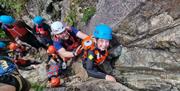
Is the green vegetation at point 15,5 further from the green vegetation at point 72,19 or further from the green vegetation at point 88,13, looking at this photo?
the green vegetation at point 88,13

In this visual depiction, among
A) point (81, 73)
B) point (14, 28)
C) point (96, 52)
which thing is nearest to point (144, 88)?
point (96, 52)

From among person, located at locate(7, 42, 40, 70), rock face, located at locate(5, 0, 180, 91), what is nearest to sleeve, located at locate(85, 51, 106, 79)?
rock face, located at locate(5, 0, 180, 91)

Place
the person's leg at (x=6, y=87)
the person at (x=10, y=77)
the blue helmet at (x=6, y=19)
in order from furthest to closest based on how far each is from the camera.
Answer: the blue helmet at (x=6, y=19) → the person at (x=10, y=77) → the person's leg at (x=6, y=87)

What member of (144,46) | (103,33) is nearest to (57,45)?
(103,33)

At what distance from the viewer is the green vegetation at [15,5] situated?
564 inches

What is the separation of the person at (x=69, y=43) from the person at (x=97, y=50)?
77cm

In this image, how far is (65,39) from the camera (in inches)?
365

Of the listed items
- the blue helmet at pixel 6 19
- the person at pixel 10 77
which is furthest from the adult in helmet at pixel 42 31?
the person at pixel 10 77

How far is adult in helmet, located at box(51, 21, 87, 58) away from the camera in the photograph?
8.97 m

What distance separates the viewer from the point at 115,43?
8.74 meters

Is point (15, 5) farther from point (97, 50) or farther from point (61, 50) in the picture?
point (97, 50)

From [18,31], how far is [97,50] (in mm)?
4847

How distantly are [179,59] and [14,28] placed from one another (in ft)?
22.1

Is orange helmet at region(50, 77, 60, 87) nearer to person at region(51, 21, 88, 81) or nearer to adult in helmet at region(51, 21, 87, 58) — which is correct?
person at region(51, 21, 88, 81)
